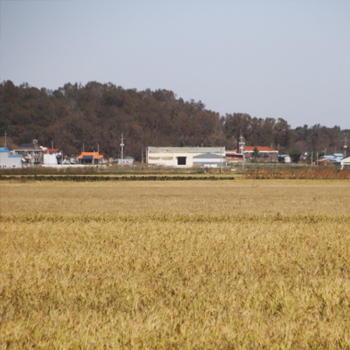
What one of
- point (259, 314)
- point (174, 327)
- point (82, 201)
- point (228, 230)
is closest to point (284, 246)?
point (228, 230)

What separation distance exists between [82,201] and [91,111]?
170345 mm

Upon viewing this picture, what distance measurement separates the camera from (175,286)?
25.4 feet

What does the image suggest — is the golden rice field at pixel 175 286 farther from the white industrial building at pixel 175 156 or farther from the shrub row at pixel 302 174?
the white industrial building at pixel 175 156

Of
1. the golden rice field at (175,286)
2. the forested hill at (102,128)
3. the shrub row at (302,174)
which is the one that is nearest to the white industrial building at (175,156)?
the forested hill at (102,128)

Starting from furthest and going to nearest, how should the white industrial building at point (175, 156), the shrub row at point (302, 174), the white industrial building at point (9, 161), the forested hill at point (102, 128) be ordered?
1. the forested hill at point (102, 128)
2. the white industrial building at point (175, 156)
3. the white industrial building at point (9, 161)
4. the shrub row at point (302, 174)

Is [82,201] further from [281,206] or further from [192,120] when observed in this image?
[192,120]

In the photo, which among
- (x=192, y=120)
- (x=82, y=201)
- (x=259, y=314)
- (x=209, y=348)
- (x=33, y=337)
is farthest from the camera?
(x=192, y=120)

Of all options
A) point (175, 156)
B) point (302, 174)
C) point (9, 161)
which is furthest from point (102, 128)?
point (302, 174)

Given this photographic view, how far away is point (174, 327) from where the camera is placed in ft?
18.9

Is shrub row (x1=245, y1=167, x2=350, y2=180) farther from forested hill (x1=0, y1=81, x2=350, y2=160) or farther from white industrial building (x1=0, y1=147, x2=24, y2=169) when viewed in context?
forested hill (x1=0, y1=81, x2=350, y2=160)

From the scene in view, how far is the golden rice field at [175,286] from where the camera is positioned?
553 cm

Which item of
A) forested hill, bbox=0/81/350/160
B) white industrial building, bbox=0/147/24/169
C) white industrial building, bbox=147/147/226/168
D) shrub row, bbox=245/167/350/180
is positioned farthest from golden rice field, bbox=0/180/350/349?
forested hill, bbox=0/81/350/160

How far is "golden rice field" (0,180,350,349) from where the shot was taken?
5531 millimetres

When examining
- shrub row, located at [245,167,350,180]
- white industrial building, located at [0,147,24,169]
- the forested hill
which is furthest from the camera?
the forested hill
